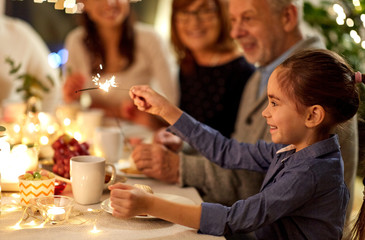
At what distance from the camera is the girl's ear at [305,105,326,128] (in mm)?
1078

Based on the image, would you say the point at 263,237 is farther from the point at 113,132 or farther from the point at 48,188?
the point at 113,132

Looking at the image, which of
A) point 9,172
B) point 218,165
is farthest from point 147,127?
point 9,172

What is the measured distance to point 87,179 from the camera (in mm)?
1185

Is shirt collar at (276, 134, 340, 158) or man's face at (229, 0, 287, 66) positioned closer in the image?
shirt collar at (276, 134, 340, 158)

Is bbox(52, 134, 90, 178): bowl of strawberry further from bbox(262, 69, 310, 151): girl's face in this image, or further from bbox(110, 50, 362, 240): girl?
bbox(262, 69, 310, 151): girl's face

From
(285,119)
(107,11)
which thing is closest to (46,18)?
(107,11)

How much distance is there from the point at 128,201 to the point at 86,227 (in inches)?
5.6

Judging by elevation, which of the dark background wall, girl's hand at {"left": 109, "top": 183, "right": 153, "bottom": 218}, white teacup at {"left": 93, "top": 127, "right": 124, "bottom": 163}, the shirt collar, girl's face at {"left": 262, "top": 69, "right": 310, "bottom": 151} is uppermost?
the dark background wall

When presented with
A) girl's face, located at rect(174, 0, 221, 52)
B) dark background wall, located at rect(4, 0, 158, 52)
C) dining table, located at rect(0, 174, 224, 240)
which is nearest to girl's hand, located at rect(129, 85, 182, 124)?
dining table, located at rect(0, 174, 224, 240)

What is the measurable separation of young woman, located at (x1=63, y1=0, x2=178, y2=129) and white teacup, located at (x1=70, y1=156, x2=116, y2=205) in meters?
1.40

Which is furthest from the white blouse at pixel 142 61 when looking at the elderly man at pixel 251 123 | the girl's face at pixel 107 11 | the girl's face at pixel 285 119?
the girl's face at pixel 285 119

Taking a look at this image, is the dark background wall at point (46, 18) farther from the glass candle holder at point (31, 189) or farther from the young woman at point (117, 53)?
the glass candle holder at point (31, 189)

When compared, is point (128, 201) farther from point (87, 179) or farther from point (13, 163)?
point (13, 163)

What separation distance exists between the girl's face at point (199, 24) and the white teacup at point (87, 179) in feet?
4.62
